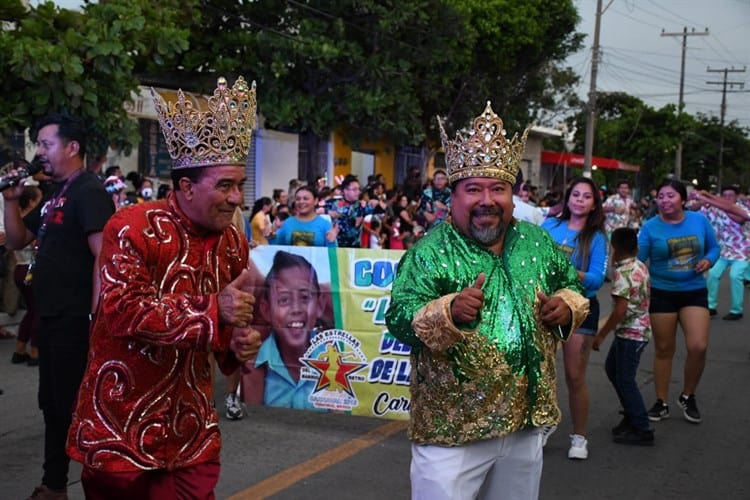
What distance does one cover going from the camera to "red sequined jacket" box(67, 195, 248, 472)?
9.68 feet

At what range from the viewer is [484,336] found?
3.40 metres

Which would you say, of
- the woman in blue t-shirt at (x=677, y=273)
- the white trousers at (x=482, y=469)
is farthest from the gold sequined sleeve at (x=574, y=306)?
the woman in blue t-shirt at (x=677, y=273)

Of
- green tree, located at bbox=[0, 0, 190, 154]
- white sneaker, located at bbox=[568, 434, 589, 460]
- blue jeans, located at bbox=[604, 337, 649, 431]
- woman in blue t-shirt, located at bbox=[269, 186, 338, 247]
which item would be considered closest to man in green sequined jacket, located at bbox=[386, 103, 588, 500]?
white sneaker, located at bbox=[568, 434, 589, 460]

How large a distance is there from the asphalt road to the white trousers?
6.57 feet

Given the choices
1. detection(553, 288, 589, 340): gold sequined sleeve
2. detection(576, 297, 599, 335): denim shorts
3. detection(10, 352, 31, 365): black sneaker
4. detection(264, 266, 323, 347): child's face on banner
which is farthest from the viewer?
detection(10, 352, 31, 365): black sneaker

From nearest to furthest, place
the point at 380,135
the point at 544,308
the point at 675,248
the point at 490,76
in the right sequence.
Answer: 1. the point at 544,308
2. the point at 675,248
3. the point at 380,135
4. the point at 490,76

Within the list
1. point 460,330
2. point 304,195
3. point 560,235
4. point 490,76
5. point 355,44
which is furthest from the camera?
point 490,76

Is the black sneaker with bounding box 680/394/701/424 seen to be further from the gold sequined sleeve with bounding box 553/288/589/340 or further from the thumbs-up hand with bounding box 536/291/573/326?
the thumbs-up hand with bounding box 536/291/573/326

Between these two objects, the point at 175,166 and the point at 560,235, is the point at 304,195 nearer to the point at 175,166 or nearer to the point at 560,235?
the point at 560,235

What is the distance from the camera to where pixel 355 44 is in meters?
20.3

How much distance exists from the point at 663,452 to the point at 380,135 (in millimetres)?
17787

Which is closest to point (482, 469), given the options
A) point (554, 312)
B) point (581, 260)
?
point (554, 312)

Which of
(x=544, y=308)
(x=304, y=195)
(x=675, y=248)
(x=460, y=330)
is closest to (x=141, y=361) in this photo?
(x=460, y=330)

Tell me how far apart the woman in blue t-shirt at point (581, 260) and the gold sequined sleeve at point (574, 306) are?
2585mm
